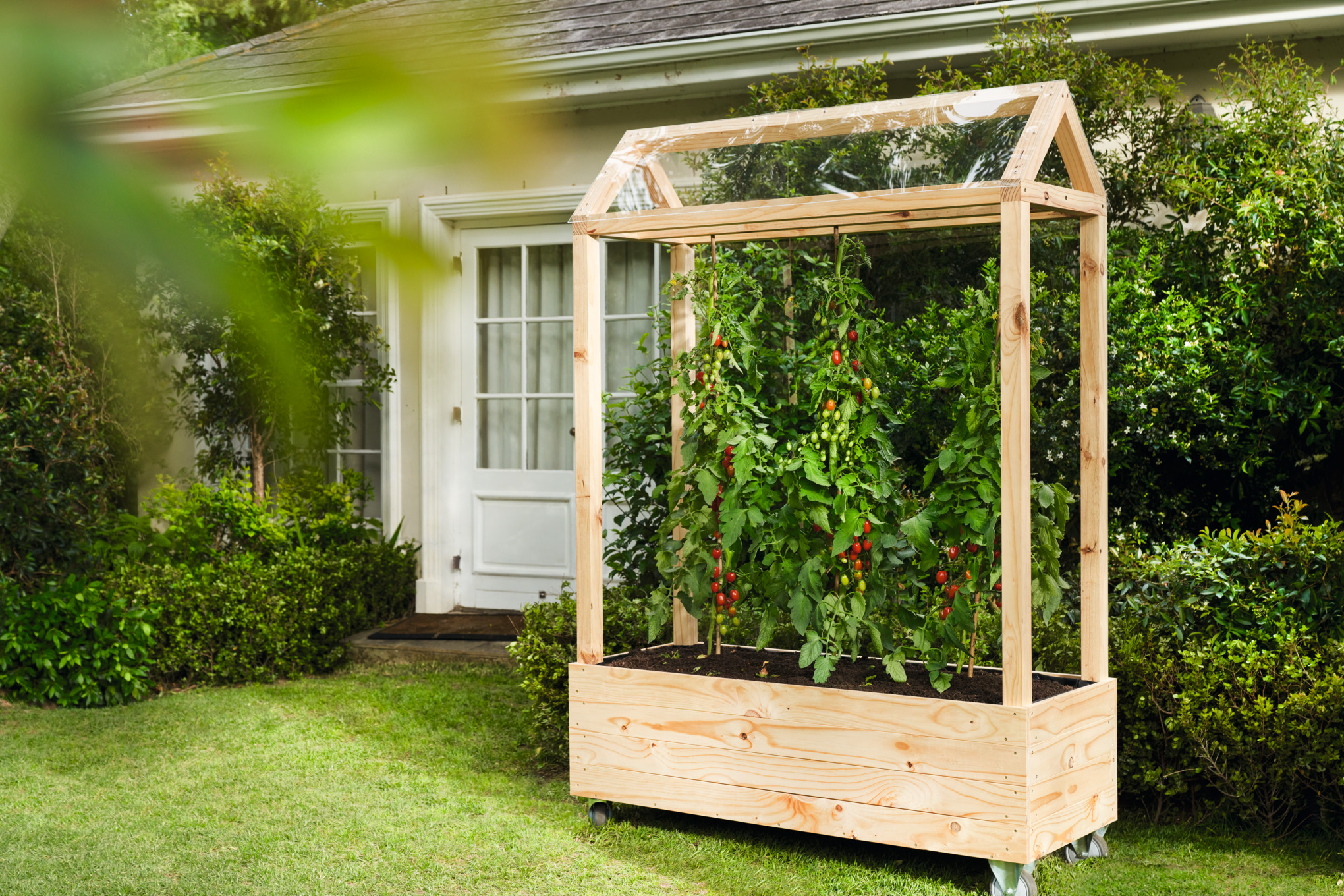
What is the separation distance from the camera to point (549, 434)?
6.19 m

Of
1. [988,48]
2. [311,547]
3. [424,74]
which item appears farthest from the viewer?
[311,547]

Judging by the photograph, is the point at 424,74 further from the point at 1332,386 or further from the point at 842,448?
the point at 1332,386

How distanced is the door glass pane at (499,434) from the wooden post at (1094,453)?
3477 millimetres

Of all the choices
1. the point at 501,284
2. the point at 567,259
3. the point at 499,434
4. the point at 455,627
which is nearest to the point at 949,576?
the point at 455,627

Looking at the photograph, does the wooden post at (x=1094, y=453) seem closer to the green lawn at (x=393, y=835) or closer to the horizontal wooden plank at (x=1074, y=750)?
the horizontal wooden plank at (x=1074, y=750)

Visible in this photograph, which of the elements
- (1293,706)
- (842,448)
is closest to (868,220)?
(842,448)

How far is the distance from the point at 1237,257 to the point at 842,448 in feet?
5.72

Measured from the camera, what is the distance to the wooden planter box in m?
2.96

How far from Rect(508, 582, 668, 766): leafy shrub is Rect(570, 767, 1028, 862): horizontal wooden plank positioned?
53 cm

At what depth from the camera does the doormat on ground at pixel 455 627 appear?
5723mm

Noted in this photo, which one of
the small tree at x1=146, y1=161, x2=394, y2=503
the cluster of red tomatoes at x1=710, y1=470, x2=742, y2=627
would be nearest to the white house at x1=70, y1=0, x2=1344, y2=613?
the small tree at x1=146, y1=161, x2=394, y2=503

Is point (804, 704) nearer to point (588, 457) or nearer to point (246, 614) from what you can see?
point (588, 457)

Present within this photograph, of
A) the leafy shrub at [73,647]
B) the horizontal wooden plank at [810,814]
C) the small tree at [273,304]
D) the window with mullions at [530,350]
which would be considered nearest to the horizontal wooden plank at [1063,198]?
the horizontal wooden plank at [810,814]

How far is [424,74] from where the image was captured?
59cm
